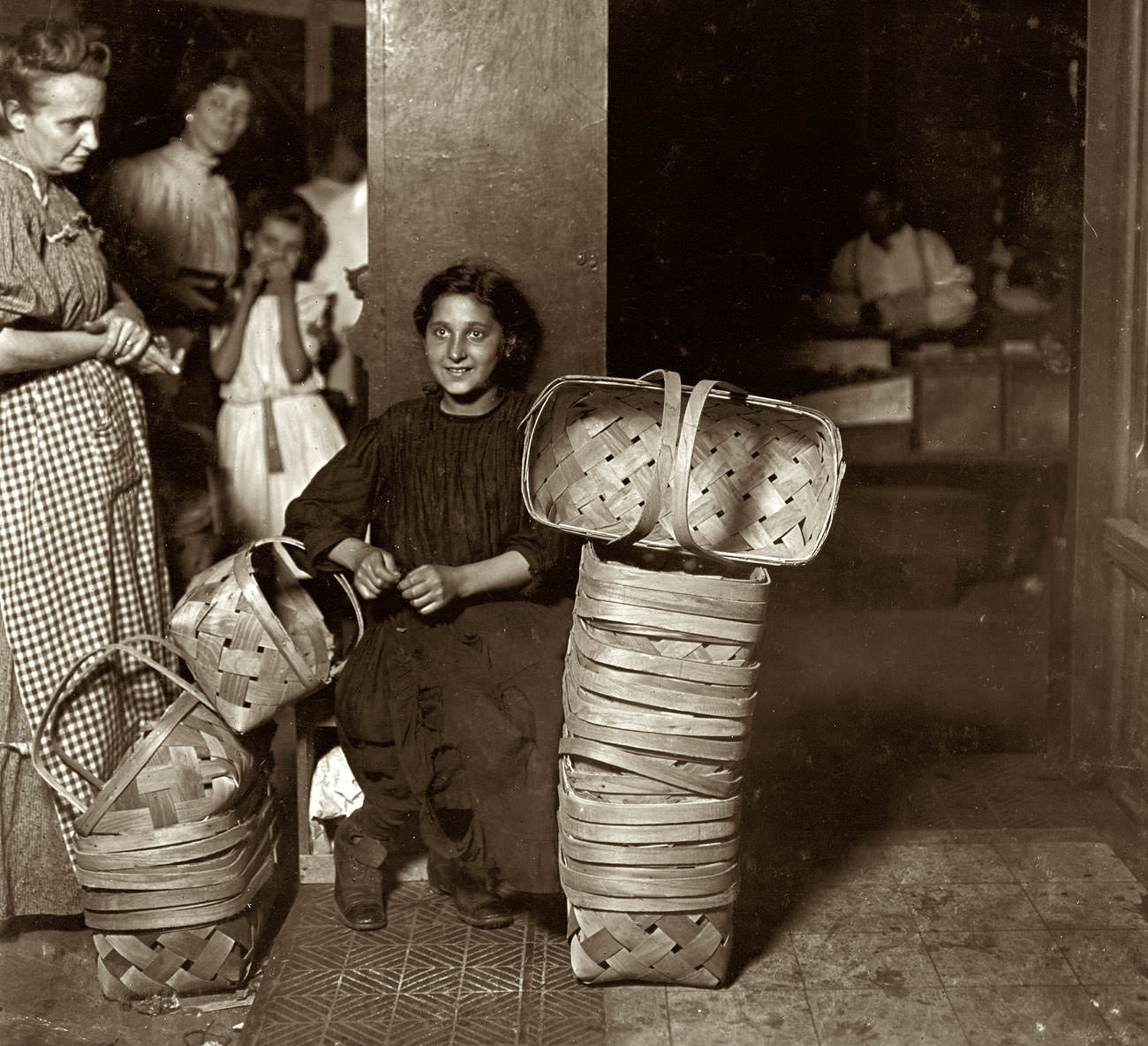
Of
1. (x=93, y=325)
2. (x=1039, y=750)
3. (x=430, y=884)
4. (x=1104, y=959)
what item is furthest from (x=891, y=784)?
(x=93, y=325)

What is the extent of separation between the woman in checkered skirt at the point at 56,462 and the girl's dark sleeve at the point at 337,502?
47cm

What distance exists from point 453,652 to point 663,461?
774 mm

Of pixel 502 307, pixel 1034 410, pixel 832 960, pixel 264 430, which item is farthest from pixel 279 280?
pixel 1034 410

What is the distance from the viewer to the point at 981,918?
10.7 feet

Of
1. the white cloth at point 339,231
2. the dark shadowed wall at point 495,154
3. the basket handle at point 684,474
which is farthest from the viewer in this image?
the white cloth at point 339,231

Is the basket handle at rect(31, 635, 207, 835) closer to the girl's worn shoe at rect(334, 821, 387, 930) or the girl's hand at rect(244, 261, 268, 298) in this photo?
the girl's worn shoe at rect(334, 821, 387, 930)

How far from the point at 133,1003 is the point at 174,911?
0.92 feet

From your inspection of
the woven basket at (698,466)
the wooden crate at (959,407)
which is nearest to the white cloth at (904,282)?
the wooden crate at (959,407)

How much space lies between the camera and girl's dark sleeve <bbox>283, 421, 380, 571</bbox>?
318 centimetres

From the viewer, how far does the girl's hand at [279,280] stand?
4637mm

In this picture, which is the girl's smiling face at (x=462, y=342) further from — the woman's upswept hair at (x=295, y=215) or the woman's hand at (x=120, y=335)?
the woman's upswept hair at (x=295, y=215)

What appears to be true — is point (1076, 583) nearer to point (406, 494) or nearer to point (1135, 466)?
point (1135, 466)

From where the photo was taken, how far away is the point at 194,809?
293cm

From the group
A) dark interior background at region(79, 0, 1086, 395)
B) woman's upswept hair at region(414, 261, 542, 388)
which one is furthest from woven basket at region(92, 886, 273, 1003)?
dark interior background at region(79, 0, 1086, 395)
